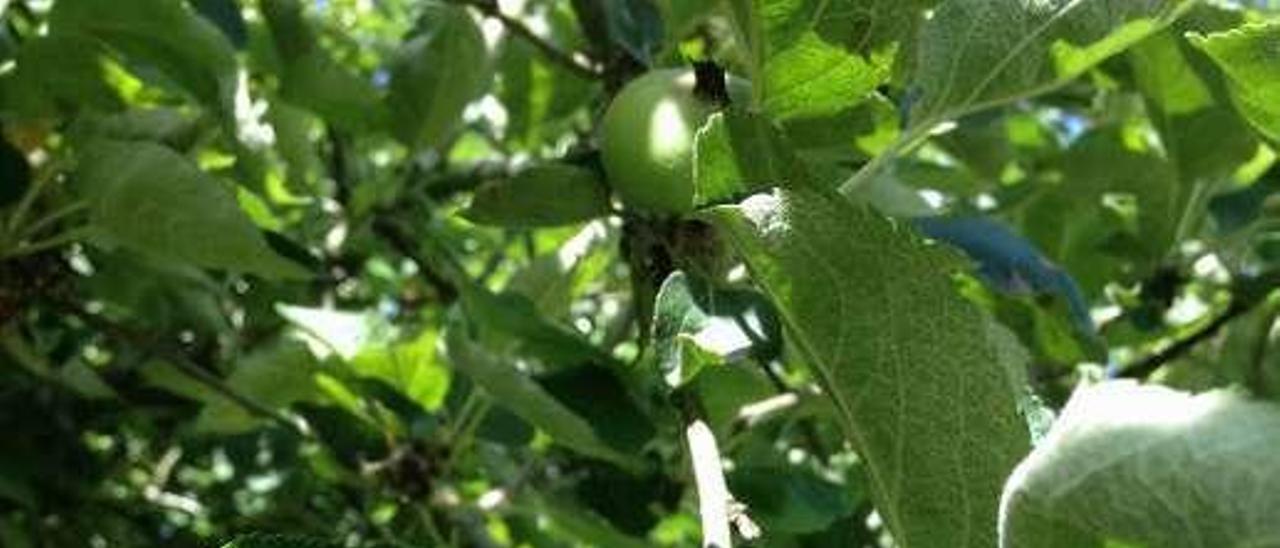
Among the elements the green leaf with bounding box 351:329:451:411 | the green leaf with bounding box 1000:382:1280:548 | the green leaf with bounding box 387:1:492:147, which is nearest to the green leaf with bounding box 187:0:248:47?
the green leaf with bounding box 387:1:492:147

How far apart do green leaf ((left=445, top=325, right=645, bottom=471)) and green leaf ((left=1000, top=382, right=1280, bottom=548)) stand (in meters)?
0.60

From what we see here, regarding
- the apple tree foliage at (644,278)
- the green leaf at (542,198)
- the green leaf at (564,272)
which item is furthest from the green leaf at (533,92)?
the green leaf at (542,198)

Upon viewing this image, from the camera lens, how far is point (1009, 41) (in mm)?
1009

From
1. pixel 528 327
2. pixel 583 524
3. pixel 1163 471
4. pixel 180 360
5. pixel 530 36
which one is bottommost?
pixel 1163 471

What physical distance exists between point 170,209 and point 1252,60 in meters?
0.72

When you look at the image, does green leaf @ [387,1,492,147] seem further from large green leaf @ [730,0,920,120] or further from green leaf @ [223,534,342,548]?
green leaf @ [223,534,342,548]

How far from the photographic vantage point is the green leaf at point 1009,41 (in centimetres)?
99

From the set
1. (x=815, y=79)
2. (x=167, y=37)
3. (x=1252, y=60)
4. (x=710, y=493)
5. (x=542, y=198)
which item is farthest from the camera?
(x=167, y=37)

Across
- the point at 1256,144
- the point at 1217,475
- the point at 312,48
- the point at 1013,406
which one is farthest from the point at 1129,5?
the point at 312,48

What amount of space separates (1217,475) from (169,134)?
1022 millimetres

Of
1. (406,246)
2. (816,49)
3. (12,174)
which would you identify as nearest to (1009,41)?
(816,49)

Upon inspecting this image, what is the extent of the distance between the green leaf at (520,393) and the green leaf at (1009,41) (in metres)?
0.33

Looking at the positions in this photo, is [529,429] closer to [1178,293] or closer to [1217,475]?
[1178,293]

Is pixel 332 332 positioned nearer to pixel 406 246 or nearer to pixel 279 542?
pixel 406 246
